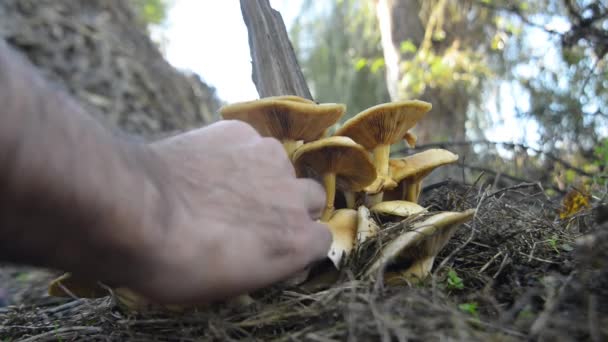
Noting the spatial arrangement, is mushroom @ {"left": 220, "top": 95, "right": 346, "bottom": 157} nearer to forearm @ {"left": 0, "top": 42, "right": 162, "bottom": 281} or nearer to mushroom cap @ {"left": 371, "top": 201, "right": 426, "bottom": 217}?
mushroom cap @ {"left": 371, "top": 201, "right": 426, "bottom": 217}

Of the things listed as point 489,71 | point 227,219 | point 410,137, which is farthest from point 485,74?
point 227,219

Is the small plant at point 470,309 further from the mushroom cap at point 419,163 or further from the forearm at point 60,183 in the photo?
the forearm at point 60,183

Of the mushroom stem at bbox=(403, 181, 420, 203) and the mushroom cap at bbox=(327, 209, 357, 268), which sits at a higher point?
the mushroom stem at bbox=(403, 181, 420, 203)

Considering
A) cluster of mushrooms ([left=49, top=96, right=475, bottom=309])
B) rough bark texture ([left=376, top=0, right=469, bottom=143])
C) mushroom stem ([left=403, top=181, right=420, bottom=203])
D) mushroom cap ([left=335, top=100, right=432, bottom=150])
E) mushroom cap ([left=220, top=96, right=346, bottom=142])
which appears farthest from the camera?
rough bark texture ([left=376, top=0, right=469, bottom=143])

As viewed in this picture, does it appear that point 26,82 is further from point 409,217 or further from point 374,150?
point 374,150

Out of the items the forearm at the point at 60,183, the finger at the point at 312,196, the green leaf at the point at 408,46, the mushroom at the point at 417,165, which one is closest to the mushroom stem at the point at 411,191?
the mushroom at the point at 417,165

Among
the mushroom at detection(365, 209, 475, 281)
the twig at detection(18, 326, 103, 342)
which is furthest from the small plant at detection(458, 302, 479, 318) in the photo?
the twig at detection(18, 326, 103, 342)

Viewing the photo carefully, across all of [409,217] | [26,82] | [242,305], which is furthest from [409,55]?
[26,82]
